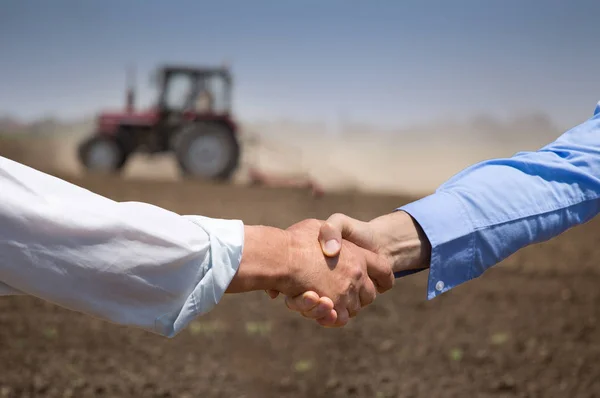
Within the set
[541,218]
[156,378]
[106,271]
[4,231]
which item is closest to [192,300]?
[106,271]

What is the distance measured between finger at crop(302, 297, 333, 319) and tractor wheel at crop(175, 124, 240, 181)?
940 centimetres

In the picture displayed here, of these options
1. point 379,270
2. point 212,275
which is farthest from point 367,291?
point 212,275

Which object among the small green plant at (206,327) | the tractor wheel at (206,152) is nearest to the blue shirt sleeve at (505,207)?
the small green plant at (206,327)

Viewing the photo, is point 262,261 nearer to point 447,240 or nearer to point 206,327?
point 447,240

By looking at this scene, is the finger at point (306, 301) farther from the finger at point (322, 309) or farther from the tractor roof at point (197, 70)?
the tractor roof at point (197, 70)

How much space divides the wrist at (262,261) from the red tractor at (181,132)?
31.0 feet

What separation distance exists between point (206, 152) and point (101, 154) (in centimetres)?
216

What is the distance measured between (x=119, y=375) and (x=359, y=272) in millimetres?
1698

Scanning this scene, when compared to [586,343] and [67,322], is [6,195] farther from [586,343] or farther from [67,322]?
[586,343]

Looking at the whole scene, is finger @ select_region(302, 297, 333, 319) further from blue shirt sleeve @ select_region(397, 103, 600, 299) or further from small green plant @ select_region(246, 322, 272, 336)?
small green plant @ select_region(246, 322, 272, 336)

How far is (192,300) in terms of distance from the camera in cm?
169

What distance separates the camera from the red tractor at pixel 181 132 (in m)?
11.3

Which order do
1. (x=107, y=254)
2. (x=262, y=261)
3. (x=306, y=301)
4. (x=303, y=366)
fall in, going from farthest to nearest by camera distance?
1. (x=303, y=366)
2. (x=306, y=301)
3. (x=262, y=261)
4. (x=107, y=254)

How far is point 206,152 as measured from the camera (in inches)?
445
